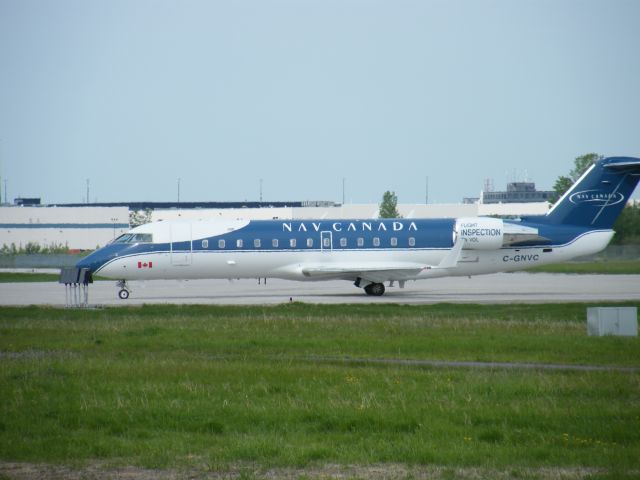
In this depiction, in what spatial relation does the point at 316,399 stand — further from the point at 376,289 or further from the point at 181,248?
the point at 376,289

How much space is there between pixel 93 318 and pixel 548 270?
4173 centimetres

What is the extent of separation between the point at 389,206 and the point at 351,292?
7106cm

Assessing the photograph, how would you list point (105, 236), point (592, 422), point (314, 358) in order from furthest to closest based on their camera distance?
point (105, 236) < point (314, 358) < point (592, 422)

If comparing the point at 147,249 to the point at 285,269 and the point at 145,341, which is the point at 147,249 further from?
the point at 145,341

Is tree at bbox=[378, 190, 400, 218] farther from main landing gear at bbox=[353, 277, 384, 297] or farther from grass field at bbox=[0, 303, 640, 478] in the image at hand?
grass field at bbox=[0, 303, 640, 478]

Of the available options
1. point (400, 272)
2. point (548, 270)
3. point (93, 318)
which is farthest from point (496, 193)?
point (93, 318)

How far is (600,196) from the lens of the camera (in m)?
42.0

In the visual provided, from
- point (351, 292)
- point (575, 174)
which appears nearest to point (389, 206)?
point (575, 174)

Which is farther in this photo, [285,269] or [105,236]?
[105,236]

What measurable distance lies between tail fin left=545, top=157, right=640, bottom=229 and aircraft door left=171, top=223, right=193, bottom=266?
15.9 metres

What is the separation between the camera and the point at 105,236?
11894 centimetres

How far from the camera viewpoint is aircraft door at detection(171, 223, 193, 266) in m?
41.1

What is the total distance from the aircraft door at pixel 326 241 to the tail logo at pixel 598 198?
34.8 ft

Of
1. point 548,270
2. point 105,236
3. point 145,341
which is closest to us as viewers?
point 145,341
